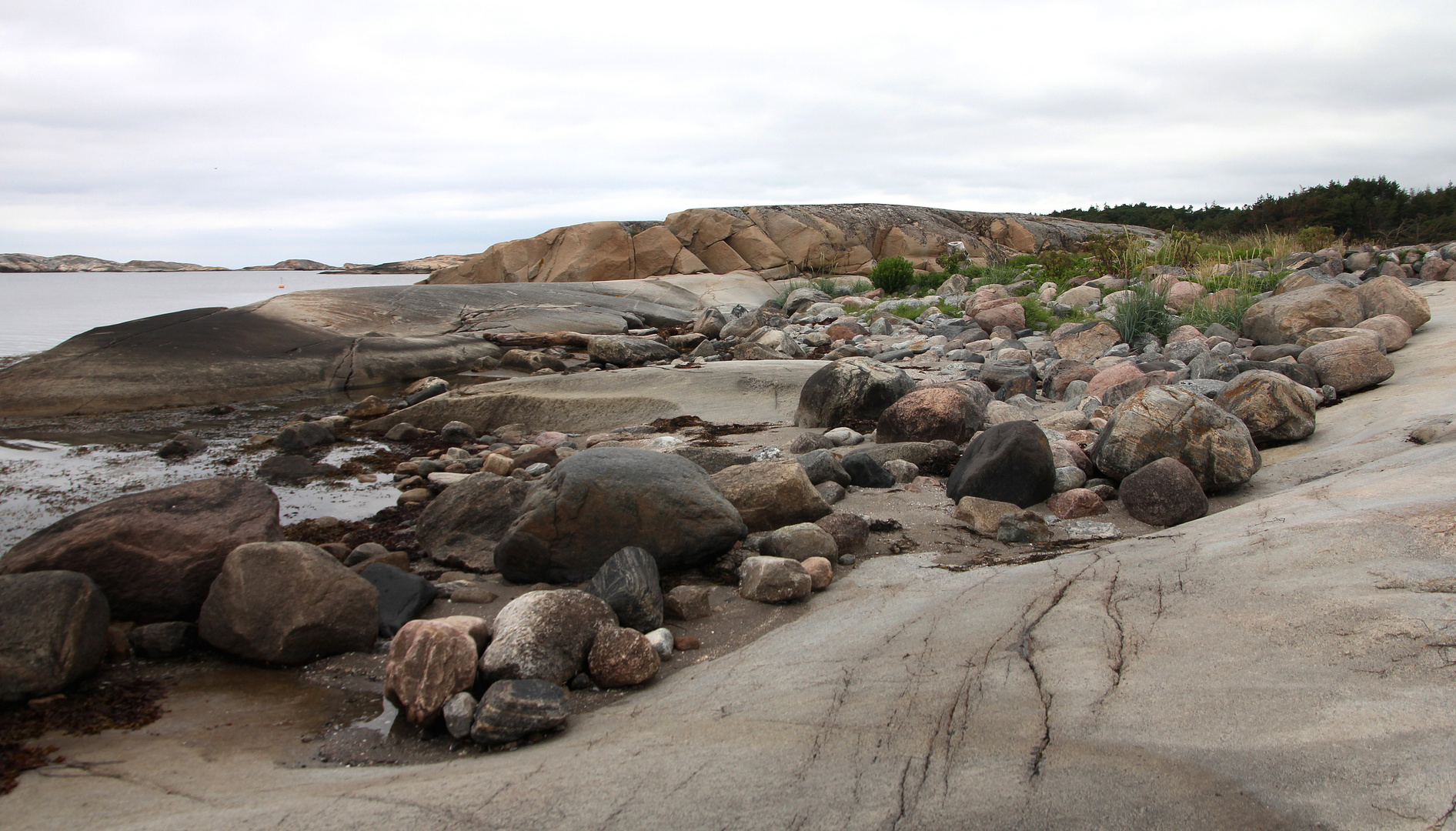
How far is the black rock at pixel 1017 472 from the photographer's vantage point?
141 inches

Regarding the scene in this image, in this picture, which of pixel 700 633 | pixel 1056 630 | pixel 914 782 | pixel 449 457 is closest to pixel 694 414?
pixel 449 457

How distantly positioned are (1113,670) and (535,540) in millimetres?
2085

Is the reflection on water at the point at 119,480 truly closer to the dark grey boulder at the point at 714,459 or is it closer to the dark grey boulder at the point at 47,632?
the dark grey boulder at the point at 47,632

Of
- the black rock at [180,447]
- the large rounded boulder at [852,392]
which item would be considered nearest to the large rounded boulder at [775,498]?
the large rounded boulder at [852,392]

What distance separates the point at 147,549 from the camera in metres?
2.76

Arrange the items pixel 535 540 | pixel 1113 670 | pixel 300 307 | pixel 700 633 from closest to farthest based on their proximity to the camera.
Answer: pixel 1113 670 → pixel 700 633 → pixel 535 540 → pixel 300 307

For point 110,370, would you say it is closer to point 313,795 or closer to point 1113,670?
point 313,795

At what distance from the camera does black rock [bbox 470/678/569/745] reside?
75.9 inches

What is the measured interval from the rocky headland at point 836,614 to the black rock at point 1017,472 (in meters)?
0.02

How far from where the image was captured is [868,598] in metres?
2.66

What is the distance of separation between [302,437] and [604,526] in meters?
4.01

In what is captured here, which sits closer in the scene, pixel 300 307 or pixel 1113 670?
pixel 1113 670

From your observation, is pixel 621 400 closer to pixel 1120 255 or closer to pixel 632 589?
pixel 632 589

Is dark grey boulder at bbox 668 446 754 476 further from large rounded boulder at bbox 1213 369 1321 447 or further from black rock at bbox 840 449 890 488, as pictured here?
large rounded boulder at bbox 1213 369 1321 447
